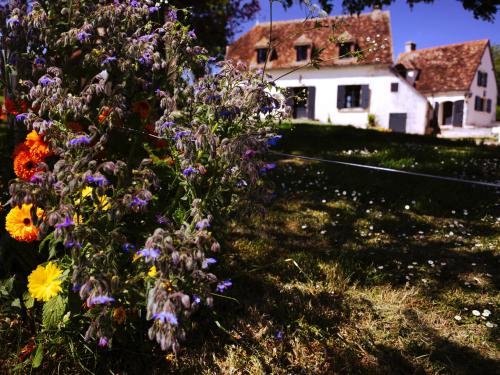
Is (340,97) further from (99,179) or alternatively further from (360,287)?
(99,179)

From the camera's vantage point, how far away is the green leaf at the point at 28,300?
216 centimetres

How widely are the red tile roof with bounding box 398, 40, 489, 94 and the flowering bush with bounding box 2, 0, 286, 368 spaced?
109ft

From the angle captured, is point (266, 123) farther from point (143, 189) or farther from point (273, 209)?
point (273, 209)

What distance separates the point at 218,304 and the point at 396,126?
93.2 feet

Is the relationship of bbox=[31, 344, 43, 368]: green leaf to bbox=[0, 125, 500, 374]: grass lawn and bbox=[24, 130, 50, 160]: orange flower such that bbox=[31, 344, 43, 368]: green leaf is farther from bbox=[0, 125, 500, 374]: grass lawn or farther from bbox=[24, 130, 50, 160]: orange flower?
bbox=[24, 130, 50, 160]: orange flower

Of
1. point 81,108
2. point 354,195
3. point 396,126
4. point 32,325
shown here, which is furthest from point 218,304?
point 396,126

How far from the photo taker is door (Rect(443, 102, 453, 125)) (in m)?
33.6

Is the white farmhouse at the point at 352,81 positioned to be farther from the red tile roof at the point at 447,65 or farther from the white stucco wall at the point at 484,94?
the white stucco wall at the point at 484,94

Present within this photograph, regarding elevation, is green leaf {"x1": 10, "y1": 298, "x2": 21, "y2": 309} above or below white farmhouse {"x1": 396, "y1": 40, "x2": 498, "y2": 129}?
below

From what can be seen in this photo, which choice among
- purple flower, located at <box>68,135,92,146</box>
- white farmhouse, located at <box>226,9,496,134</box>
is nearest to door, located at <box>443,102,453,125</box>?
white farmhouse, located at <box>226,9,496,134</box>

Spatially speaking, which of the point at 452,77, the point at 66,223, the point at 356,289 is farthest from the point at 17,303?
the point at 452,77

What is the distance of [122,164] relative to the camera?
160 cm

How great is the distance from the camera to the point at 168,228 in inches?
67.2

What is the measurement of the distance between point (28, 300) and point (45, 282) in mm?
276
